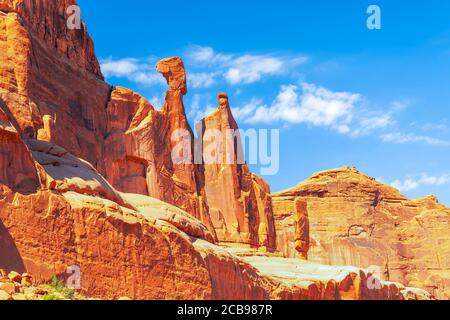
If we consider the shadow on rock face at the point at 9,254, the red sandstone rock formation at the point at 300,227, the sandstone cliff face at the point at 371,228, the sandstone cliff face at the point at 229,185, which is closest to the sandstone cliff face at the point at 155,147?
the sandstone cliff face at the point at 229,185

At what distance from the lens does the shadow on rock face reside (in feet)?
75.2

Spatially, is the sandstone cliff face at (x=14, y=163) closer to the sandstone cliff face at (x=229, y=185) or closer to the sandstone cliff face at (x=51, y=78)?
the sandstone cliff face at (x=51, y=78)

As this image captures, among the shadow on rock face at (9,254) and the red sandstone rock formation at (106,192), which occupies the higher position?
the red sandstone rock formation at (106,192)

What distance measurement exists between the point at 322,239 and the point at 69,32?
198 feet

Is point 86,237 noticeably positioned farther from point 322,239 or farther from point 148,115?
point 322,239

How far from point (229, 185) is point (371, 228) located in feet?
128

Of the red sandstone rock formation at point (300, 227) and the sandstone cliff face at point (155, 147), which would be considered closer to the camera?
the sandstone cliff face at point (155, 147)

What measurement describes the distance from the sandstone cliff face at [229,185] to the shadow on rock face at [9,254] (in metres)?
48.3

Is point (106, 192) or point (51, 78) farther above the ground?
point (51, 78)

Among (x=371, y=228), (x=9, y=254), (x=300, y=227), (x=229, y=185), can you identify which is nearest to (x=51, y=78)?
(x=9, y=254)

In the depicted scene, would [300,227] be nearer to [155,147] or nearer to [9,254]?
[155,147]

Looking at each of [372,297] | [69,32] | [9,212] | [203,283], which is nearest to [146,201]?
[203,283]

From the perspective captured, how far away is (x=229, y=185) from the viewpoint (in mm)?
74625

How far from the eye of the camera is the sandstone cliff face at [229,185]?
73.9 m
